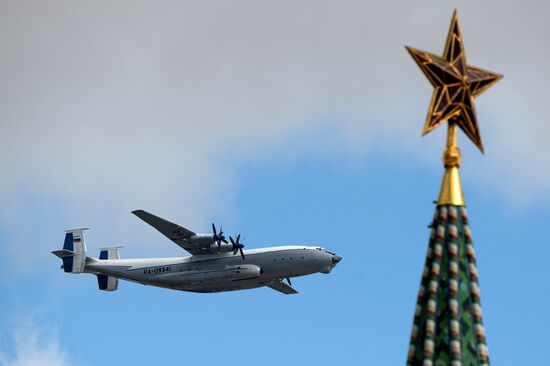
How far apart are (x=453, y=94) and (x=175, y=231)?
9537 cm

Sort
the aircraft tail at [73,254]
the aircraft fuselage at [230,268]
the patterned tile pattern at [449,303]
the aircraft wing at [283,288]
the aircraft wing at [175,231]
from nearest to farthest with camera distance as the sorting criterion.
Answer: the patterned tile pattern at [449,303], the aircraft fuselage at [230,268], the aircraft wing at [175,231], the aircraft tail at [73,254], the aircraft wing at [283,288]

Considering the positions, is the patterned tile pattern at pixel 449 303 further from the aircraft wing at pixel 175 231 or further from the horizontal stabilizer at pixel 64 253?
the horizontal stabilizer at pixel 64 253

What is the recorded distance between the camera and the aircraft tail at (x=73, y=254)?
170 metres

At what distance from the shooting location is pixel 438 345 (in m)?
62.1

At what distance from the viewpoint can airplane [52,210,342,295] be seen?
498 ft

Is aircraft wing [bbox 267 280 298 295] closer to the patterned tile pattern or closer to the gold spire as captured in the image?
the gold spire

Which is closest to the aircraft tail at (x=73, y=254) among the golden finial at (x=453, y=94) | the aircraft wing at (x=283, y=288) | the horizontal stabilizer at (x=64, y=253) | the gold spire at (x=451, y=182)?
the horizontal stabilizer at (x=64, y=253)

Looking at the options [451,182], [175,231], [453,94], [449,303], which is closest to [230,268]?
[175,231]

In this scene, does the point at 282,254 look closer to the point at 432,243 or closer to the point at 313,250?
the point at 313,250

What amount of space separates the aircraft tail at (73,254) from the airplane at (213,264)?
2.71m

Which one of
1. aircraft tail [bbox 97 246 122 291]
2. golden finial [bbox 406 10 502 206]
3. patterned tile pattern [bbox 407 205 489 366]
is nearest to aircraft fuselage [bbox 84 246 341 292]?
aircraft tail [bbox 97 246 122 291]

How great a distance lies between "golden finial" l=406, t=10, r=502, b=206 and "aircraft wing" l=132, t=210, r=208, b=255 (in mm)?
93852

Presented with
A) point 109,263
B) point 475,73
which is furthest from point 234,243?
point 475,73

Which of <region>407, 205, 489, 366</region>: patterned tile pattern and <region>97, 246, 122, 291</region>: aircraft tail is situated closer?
<region>407, 205, 489, 366</region>: patterned tile pattern
